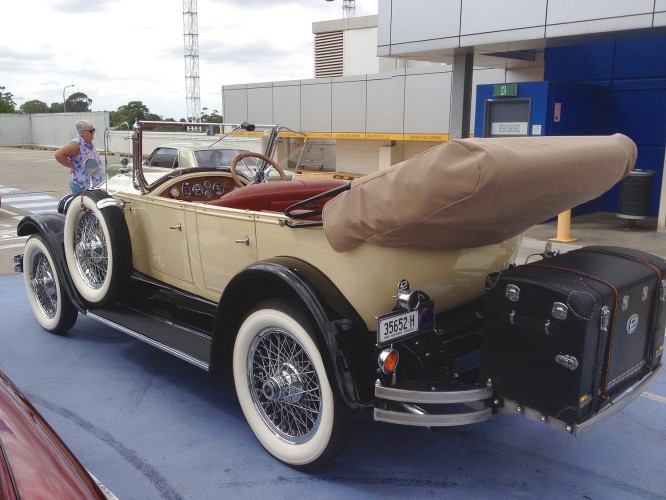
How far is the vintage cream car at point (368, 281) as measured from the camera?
2.43 meters

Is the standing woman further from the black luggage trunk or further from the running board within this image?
the black luggage trunk

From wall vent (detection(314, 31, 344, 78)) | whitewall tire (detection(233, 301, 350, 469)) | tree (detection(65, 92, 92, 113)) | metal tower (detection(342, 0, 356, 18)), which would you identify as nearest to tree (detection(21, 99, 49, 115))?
tree (detection(65, 92, 92, 113))

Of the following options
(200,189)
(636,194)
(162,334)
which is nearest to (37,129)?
(636,194)

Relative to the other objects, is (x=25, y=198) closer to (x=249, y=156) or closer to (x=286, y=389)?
(x=249, y=156)

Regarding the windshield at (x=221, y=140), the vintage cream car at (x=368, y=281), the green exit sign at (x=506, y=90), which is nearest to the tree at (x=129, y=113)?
the windshield at (x=221, y=140)

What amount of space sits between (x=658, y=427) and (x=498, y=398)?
151cm

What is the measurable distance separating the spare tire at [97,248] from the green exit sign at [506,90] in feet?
27.0

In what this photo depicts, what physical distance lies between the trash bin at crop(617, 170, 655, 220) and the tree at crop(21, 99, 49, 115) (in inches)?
3032

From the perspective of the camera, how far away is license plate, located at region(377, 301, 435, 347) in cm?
262

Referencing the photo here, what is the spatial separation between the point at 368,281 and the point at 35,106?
8303 cm

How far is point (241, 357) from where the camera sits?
319cm

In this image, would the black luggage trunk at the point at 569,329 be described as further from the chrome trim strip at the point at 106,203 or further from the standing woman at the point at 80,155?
the standing woman at the point at 80,155

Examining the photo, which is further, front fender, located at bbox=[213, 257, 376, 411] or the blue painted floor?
the blue painted floor

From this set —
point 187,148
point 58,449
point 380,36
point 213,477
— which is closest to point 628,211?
point 380,36
